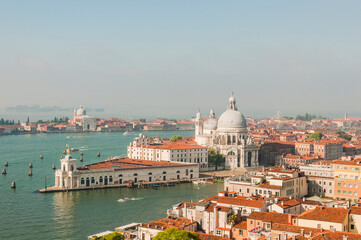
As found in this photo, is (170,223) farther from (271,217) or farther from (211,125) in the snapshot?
(211,125)

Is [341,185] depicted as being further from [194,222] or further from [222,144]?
[222,144]

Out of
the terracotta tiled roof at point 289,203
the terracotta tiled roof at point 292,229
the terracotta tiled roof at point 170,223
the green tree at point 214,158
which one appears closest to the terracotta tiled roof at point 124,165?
the green tree at point 214,158

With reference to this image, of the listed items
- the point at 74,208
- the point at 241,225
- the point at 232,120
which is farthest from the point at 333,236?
the point at 232,120

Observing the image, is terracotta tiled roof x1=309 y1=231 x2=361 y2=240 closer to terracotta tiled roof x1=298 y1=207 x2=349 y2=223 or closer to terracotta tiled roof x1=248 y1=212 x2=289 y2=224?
terracotta tiled roof x1=298 y1=207 x2=349 y2=223

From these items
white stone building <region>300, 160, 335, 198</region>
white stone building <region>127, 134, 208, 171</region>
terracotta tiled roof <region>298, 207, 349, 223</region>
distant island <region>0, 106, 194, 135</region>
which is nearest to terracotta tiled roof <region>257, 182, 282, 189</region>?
white stone building <region>300, 160, 335, 198</region>

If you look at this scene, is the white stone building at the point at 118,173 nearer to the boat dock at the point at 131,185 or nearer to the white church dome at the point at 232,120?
the boat dock at the point at 131,185
